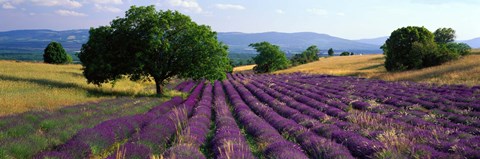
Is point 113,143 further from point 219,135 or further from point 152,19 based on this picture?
point 152,19

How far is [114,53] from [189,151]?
69.7 ft

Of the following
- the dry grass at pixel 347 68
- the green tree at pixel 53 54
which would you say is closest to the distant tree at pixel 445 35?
the dry grass at pixel 347 68

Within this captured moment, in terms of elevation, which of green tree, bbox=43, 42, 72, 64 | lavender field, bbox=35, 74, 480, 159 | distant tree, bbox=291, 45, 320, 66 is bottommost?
distant tree, bbox=291, 45, 320, 66

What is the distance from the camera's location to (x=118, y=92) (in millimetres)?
29469

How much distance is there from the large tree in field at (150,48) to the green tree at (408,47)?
105ft

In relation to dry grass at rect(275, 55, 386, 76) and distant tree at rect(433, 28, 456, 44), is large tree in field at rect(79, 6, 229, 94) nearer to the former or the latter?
dry grass at rect(275, 55, 386, 76)

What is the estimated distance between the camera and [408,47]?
54000mm

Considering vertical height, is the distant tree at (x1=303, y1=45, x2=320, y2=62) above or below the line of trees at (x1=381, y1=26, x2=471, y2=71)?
below

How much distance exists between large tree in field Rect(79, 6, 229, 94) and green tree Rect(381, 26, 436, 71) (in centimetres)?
3197

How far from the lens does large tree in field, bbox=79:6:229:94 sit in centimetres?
2700

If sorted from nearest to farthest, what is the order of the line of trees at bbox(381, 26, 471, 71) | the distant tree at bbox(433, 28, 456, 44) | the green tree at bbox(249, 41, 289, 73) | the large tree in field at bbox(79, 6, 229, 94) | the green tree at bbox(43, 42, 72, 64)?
the large tree in field at bbox(79, 6, 229, 94) → the line of trees at bbox(381, 26, 471, 71) → the green tree at bbox(43, 42, 72, 64) → the green tree at bbox(249, 41, 289, 73) → the distant tree at bbox(433, 28, 456, 44)

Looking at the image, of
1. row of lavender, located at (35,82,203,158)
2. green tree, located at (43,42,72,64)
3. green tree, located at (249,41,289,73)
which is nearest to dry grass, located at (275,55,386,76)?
green tree, located at (249,41,289,73)

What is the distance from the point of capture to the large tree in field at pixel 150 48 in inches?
1063

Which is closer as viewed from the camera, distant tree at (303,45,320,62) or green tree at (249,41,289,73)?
green tree at (249,41,289,73)
